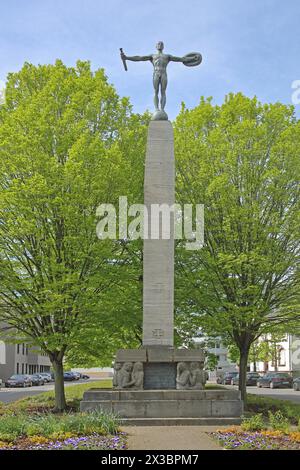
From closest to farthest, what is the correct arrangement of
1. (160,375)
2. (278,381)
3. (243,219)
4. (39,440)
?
(39,440)
(160,375)
(243,219)
(278,381)

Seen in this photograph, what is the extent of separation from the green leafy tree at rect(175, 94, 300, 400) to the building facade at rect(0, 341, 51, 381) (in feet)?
113

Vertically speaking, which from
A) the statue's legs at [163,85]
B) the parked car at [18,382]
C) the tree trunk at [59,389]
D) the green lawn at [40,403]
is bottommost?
the parked car at [18,382]

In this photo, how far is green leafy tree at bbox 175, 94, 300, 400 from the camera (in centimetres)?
2320

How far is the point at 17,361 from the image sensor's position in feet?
234

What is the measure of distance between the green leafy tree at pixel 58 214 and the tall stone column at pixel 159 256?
108 inches

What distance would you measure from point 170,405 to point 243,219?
31.0 ft

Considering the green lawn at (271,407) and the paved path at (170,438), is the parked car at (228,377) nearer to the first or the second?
the green lawn at (271,407)

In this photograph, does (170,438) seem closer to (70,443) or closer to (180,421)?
(70,443)

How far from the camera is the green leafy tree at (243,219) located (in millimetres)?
23203

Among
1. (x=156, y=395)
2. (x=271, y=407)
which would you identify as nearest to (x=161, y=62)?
(x=156, y=395)

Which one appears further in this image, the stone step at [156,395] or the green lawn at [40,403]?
the green lawn at [40,403]

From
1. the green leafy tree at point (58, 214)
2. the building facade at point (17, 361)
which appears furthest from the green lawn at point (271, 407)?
the building facade at point (17, 361)

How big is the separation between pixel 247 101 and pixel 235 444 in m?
17.2
